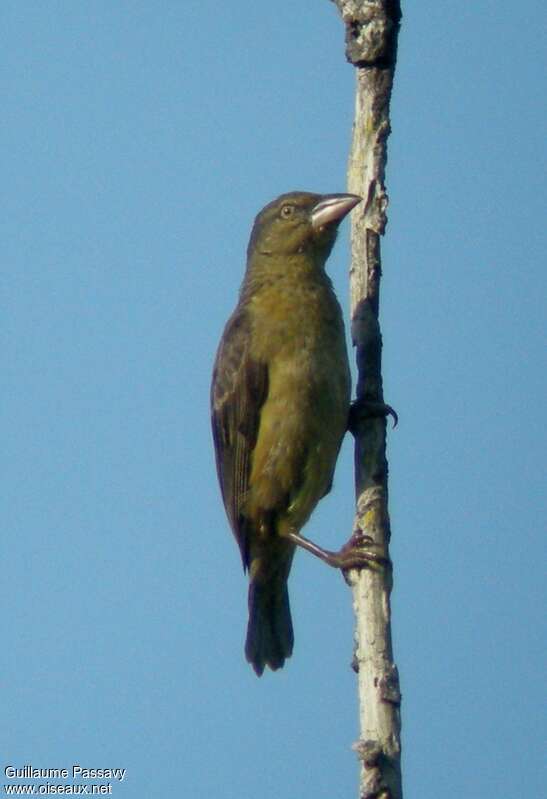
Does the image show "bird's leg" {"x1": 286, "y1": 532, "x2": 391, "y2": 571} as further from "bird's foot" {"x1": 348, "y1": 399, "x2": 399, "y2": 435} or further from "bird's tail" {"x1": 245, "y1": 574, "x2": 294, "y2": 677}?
"bird's tail" {"x1": 245, "y1": 574, "x2": 294, "y2": 677}

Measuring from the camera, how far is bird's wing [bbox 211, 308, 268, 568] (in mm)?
6641

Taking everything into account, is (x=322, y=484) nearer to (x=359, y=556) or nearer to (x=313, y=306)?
(x=313, y=306)

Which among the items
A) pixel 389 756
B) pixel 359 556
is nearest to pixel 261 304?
pixel 359 556

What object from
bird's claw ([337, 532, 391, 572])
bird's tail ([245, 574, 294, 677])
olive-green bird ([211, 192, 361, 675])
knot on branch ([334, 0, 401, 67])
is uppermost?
knot on branch ([334, 0, 401, 67])

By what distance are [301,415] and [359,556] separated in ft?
4.86

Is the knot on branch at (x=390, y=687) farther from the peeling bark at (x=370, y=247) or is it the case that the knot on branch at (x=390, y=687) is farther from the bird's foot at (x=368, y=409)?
the bird's foot at (x=368, y=409)

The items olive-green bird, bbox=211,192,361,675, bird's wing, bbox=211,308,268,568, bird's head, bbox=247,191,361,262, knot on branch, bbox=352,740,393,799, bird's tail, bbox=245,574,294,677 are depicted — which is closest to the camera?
knot on branch, bbox=352,740,393,799

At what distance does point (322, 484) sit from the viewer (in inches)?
265

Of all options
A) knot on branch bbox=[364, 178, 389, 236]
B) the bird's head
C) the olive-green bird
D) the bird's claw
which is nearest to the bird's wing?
the olive-green bird

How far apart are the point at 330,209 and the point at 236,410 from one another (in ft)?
3.35

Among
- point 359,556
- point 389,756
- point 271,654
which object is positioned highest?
point 271,654

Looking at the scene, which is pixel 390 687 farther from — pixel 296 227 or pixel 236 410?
pixel 296 227

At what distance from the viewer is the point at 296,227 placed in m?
6.95

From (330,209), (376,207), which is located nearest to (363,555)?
(376,207)
